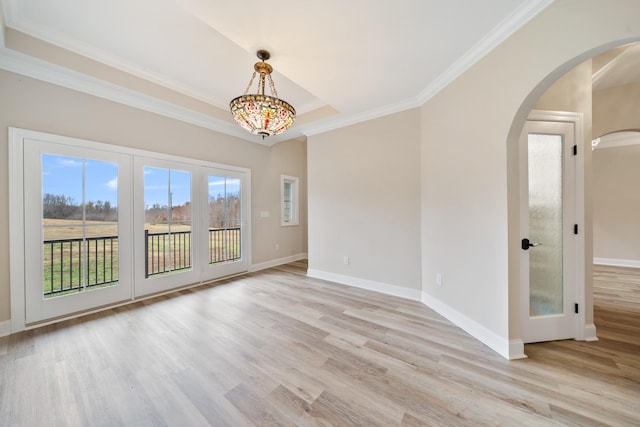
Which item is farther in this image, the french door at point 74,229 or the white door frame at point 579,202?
the french door at point 74,229

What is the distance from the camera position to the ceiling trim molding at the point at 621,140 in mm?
4562

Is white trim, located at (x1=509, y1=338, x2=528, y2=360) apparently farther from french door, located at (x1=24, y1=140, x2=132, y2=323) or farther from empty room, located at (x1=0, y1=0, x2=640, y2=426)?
french door, located at (x1=24, y1=140, x2=132, y2=323)

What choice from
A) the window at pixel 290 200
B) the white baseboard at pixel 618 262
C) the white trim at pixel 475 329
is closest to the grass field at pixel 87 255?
the window at pixel 290 200

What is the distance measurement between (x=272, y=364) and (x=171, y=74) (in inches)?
142

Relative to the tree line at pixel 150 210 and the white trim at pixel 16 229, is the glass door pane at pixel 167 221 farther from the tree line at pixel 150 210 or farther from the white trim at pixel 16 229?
the white trim at pixel 16 229

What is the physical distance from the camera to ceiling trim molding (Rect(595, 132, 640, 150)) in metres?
4.56

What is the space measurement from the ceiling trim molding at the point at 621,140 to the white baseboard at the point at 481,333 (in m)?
5.79

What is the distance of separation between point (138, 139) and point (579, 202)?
16.8 ft

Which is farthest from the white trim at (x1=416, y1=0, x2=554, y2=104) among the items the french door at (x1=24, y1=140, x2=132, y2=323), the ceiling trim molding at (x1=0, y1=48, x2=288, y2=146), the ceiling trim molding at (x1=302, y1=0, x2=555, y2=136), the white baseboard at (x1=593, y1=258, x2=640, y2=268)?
the white baseboard at (x1=593, y1=258, x2=640, y2=268)

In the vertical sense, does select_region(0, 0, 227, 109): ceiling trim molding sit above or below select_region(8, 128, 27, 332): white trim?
above

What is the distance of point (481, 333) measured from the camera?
208 cm

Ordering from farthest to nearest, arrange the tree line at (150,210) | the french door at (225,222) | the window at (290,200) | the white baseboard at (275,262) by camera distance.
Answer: the window at (290,200), the white baseboard at (275,262), the french door at (225,222), the tree line at (150,210)

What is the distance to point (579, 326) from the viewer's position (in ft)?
6.75

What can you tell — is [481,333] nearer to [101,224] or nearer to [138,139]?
[101,224]
